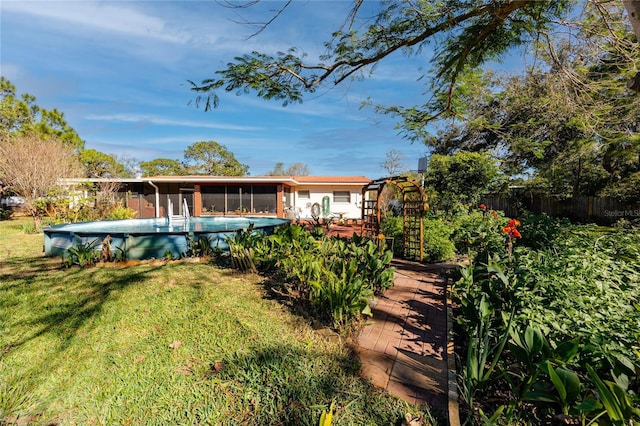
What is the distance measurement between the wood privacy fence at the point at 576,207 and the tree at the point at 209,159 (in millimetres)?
27233

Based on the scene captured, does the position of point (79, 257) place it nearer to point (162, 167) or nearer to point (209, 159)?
point (209, 159)

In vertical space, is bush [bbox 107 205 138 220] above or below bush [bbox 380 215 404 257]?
above

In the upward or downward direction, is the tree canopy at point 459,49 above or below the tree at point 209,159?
below

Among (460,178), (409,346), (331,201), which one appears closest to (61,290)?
(409,346)

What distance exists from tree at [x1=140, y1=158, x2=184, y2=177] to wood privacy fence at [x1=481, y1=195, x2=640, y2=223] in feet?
102

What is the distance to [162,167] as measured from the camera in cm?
3341

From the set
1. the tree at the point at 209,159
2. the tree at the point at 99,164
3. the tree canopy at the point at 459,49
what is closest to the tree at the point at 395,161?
the tree at the point at 209,159

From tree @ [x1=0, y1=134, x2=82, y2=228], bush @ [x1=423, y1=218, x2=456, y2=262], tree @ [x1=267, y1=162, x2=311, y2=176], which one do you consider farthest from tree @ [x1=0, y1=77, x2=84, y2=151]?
bush @ [x1=423, y1=218, x2=456, y2=262]

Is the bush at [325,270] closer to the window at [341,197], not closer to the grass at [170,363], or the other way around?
the grass at [170,363]

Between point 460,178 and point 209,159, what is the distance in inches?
1177

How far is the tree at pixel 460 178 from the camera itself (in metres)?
9.66

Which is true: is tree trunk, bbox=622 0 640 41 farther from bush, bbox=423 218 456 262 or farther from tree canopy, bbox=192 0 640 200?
bush, bbox=423 218 456 262

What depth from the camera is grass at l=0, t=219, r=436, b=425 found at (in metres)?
2.00

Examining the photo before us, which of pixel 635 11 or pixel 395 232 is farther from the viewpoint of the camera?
pixel 395 232
